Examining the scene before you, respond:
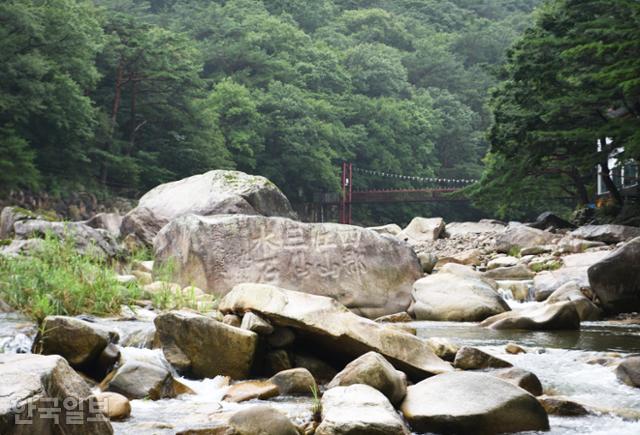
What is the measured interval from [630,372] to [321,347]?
2.21m

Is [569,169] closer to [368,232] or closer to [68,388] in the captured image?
[368,232]

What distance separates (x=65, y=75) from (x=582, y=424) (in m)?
25.0

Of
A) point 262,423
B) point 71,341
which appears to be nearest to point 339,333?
point 262,423

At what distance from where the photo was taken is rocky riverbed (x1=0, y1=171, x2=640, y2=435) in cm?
414

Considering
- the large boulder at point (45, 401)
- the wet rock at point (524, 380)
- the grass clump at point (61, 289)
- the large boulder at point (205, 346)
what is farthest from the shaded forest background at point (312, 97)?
the large boulder at point (45, 401)

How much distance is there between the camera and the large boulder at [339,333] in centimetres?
541

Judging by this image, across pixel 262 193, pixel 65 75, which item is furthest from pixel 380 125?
pixel 262 193

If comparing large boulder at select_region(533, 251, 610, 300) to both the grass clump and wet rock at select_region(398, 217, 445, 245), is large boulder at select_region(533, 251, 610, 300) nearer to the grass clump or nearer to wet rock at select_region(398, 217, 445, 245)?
the grass clump

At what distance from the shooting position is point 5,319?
259 inches

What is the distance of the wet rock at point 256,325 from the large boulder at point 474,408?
57.0 inches

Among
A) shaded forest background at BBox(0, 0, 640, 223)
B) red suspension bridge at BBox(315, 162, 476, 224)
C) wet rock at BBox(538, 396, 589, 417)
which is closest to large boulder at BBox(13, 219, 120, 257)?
wet rock at BBox(538, 396, 589, 417)

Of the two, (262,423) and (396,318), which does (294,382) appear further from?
(396,318)

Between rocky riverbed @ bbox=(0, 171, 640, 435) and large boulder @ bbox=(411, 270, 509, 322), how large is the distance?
2 cm

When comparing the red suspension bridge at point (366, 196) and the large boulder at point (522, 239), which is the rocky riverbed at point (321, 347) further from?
the red suspension bridge at point (366, 196)
